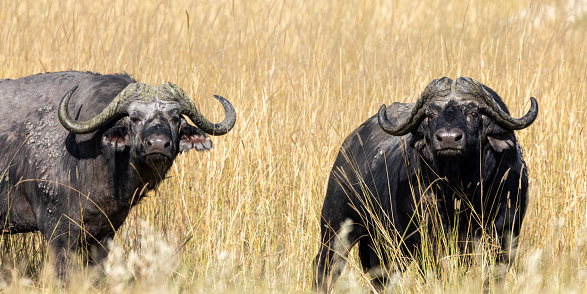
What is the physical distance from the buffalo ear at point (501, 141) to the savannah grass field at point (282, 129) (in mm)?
313

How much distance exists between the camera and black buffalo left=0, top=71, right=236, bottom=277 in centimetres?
471

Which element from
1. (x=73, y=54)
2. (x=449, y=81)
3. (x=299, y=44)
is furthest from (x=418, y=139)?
(x=73, y=54)

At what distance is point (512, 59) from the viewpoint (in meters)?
6.91

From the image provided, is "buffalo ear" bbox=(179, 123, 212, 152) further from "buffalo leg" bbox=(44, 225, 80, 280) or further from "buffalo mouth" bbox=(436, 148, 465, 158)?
"buffalo mouth" bbox=(436, 148, 465, 158)

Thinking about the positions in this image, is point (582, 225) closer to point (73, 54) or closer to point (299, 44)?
point (299, 44)

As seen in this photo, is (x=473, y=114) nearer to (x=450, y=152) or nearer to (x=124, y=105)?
(x=450, y=152)

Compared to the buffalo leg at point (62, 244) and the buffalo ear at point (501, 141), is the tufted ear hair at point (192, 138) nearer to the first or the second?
the buffalo leg at point (62, 244)

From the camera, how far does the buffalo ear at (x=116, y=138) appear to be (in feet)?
15.6

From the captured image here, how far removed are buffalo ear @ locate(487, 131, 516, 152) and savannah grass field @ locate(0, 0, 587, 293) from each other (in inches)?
12.3

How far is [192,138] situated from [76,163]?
0.82 meters

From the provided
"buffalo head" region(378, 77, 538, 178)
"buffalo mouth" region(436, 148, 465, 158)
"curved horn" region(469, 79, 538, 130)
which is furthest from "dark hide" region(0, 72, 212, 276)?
"curved horn" region(469, 79, 538, 130)

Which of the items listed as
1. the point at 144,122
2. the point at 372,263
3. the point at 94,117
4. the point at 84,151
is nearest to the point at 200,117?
the point at 144,122

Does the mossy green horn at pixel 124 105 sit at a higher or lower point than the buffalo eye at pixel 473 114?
lower

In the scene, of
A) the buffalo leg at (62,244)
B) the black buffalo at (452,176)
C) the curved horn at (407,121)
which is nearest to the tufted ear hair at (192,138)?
the buffalo leg at (62,244)
